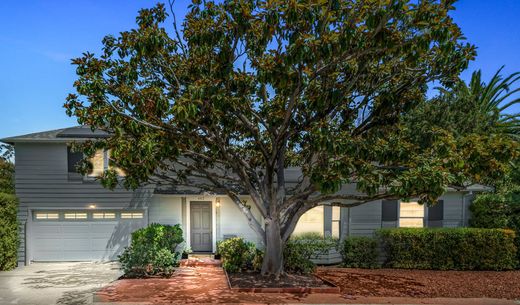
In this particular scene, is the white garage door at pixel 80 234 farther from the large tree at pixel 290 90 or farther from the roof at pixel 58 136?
the large tree at pixel 290 90

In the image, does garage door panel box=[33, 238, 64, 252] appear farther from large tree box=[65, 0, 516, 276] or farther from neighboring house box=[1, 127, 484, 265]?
large tree box=[65, 0, 516, 276]

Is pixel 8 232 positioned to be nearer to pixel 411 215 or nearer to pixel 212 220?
pixel 212 220

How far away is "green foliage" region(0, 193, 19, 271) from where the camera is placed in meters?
13.3

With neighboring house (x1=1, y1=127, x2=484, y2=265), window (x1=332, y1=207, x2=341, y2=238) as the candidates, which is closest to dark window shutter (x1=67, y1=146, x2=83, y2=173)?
neighboring house (x1=1, y1=127, x2=484, y2=265)

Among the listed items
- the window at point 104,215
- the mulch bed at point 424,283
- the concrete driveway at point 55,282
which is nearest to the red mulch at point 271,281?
the mulch bed at point 424,283

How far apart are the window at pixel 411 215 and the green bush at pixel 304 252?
315cm

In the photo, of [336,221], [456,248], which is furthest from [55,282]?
[456,248]

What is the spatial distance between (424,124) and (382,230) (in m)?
6.93

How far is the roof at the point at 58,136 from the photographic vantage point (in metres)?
14.2

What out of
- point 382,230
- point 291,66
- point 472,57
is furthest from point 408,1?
point 382,230

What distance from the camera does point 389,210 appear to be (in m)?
15.5

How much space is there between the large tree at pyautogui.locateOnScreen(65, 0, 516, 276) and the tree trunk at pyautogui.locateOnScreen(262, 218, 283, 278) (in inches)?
1.2

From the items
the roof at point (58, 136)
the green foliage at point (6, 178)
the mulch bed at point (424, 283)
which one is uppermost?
the roof at point (58, 136)

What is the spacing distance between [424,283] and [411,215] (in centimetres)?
444
